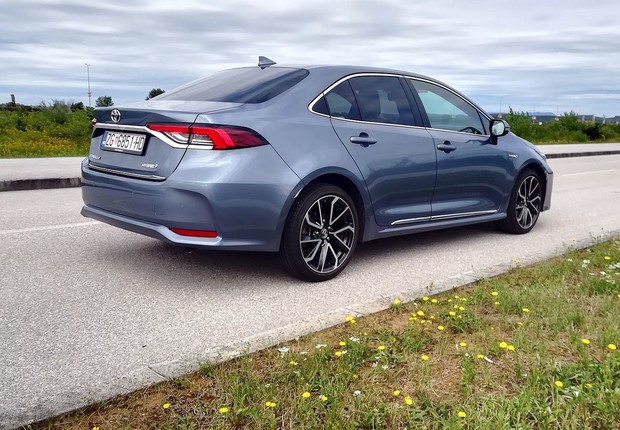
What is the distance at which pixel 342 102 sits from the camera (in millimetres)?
5336

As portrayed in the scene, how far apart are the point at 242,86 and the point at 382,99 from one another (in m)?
1.26

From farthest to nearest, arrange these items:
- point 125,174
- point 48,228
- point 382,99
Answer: point 48,228 → point 382,99 → point 125,174

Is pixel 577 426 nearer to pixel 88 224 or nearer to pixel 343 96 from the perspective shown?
pixel 343 96

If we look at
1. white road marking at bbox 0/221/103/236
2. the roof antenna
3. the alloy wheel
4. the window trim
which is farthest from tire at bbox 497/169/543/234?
white road marking at bbox 0/221/103/236

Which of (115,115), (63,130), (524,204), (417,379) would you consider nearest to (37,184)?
(115,115)

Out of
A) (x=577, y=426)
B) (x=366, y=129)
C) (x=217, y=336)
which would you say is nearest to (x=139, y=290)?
(x=217, y=336)

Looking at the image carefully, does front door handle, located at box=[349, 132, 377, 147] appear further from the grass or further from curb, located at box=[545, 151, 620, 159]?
curb, located at box=[545, 151, 620, 159]

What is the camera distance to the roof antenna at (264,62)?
576cm

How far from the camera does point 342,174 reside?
199 inches

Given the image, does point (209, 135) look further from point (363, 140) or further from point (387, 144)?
point (387, 144)

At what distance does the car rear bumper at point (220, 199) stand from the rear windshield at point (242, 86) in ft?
1.95

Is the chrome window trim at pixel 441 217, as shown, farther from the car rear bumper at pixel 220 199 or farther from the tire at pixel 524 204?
the car rear bumper at pixel 220 199

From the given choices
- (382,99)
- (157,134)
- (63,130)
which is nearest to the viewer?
(157,134)

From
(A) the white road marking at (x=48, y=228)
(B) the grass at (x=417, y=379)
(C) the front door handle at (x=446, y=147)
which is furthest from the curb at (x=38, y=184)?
(B) the grass at (x=417, y=379)
